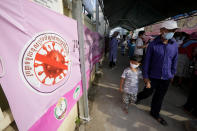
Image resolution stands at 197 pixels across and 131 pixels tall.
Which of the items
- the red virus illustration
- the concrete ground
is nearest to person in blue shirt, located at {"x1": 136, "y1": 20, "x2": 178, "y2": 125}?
the concrete ground

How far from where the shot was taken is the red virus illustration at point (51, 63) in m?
0.72

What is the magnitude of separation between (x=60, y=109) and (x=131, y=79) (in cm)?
152

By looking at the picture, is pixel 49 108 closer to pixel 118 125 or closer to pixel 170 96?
pixel 118 125

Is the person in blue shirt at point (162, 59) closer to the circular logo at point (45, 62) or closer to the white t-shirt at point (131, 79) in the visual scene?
the white t-shirt at point (131, 79)

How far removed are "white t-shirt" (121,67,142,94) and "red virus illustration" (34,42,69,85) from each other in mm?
1419

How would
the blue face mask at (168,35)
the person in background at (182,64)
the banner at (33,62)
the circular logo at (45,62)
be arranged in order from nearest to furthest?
the banner at (33,62) → the circular logo at (45,62) → the blue face mask at (168,35) → the person in background at (182,64)

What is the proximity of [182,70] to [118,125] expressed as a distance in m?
3.29

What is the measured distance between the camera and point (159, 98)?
1797 mm

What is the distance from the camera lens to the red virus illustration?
0.72m

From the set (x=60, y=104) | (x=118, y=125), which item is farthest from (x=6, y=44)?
(x=118, y=125)

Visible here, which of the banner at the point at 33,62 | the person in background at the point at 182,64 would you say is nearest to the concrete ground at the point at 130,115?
the person in background at the point at 182,64

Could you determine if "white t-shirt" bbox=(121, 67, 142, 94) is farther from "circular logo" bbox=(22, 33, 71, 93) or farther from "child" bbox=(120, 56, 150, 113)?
"circular logo" bbox=(22, 33, 71, 93)

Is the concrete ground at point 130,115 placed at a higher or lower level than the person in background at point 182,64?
lower

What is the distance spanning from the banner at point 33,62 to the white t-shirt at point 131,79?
1.39 m
